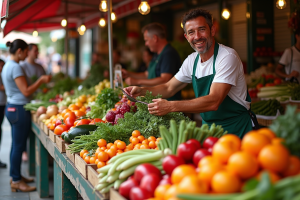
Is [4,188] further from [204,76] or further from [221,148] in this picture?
[221,148]

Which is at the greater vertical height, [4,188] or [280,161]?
[280,161]

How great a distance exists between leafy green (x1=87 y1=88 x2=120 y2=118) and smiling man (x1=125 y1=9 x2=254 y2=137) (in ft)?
4.33

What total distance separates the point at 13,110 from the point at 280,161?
493cm

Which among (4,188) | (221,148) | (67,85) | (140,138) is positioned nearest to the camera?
(221,148)

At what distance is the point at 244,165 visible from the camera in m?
1.38

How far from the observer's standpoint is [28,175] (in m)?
6.30

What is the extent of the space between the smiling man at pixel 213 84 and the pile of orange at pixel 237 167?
3.83 ft

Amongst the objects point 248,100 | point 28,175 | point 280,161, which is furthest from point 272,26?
point 280,161

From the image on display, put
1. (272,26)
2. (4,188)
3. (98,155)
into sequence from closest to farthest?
(98,155) < (4,188) < (272,26)

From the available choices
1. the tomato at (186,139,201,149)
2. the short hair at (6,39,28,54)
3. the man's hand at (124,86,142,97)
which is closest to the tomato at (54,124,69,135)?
the man's hand at (124,86,142,97)

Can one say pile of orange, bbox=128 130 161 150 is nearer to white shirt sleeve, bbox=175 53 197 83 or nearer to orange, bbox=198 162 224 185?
white shirt sleeve, bbox=175 53 197 83

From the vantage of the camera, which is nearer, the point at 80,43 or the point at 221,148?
the point at 221,148

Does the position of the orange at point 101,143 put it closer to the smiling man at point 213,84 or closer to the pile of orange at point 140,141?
the pile of orange at point 140,141

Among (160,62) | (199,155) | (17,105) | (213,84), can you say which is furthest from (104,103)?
(199,155)
